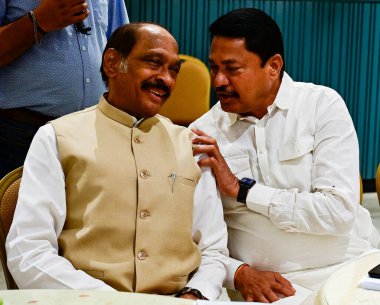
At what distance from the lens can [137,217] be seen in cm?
172

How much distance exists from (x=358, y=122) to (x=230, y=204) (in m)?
5.12

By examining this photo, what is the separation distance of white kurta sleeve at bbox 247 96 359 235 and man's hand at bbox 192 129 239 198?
7 centimetres

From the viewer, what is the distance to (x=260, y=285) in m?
2.04

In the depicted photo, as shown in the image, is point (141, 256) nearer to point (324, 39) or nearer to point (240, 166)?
point (240, 166)

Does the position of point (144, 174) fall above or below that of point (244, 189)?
above

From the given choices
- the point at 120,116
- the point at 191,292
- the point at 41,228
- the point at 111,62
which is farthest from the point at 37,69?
the point at 191,292

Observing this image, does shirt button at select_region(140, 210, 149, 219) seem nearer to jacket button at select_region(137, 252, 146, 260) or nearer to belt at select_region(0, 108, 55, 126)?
jacket button at select_region(137, 252, 146, 260)

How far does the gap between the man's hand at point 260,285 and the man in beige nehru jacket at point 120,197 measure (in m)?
0.22

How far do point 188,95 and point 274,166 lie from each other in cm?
375

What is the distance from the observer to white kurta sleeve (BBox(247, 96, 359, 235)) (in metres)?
2.07

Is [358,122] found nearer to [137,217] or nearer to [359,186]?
[359,186]

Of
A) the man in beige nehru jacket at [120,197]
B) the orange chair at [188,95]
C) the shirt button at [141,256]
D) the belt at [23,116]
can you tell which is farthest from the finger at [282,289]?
the orange chair at [188,95]

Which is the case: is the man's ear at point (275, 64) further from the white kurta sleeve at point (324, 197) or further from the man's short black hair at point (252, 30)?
the white kurta sleeve at point (324, 197)

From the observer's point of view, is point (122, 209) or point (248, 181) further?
point (248, 181)
